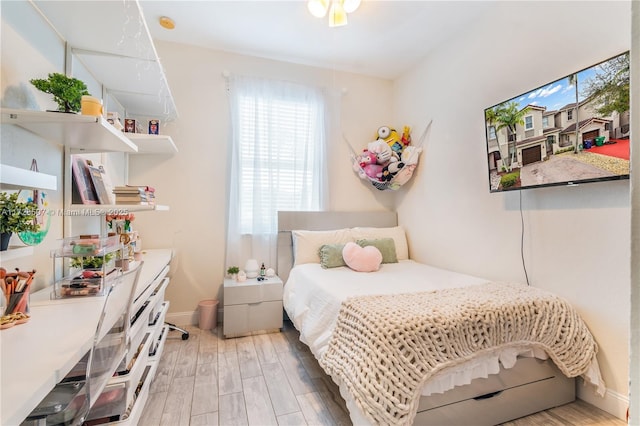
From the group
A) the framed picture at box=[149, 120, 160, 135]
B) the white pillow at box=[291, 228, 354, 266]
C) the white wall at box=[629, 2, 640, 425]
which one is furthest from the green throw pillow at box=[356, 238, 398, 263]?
the white wall at box=[629, 2, 640, 425]

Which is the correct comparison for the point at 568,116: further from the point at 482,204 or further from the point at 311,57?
the point at 311,57

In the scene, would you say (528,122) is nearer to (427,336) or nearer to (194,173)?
(427,336)

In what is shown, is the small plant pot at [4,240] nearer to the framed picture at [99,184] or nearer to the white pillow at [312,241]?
the framed picture at [99,184]

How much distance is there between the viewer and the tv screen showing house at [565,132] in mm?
1490

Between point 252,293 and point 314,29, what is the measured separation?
245 cm

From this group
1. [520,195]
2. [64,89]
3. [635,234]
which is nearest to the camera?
[635,234]

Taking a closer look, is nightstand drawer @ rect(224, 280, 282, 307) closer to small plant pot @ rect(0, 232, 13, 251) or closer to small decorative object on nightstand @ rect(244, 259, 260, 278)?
small decorative object on nightstand @ rect(244, 259, 260, 278)

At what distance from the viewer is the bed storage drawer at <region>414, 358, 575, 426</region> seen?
138 centimetres

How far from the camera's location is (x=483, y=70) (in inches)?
94.5

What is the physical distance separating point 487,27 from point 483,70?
34cm

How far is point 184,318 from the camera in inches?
112

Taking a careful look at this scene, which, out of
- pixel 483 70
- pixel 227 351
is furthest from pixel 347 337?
pixel 483 70

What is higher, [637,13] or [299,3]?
[299,3]

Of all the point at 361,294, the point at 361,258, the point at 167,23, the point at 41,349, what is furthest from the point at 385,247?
the point at 167,23
